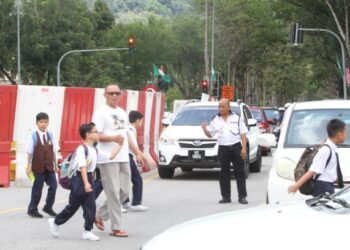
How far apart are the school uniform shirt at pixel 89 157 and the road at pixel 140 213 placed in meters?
0.88

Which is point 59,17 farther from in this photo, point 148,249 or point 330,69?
point 148,249

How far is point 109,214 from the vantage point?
29.8ft

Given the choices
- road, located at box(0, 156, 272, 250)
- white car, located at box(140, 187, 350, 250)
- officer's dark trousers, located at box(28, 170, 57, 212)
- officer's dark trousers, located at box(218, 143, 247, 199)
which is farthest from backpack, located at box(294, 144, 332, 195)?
officer's dark trousers, located at box(218, 143, 247, 199)

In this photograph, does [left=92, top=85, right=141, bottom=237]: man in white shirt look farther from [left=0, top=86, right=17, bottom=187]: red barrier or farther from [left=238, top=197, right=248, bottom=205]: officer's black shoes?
[left=0, top=86, right=17, bottom=187]: red barrier

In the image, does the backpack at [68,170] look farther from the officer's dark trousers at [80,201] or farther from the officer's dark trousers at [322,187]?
the officer's dark trousers at [322,187]

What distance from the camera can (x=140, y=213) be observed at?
1129 centimetres

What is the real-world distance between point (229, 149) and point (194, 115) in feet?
16.7

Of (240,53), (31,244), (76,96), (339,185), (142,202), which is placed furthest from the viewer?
(240,53)

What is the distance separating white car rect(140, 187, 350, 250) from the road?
394 cm

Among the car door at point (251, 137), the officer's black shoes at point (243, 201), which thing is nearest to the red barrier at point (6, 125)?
the officer's black shoes at point (243, 201)

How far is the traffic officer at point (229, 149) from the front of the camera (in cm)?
1238

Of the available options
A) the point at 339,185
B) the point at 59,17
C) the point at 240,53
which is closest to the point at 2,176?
the point at 339,185

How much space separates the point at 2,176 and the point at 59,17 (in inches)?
1643

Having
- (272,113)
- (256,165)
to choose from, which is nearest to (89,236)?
(256,165)
